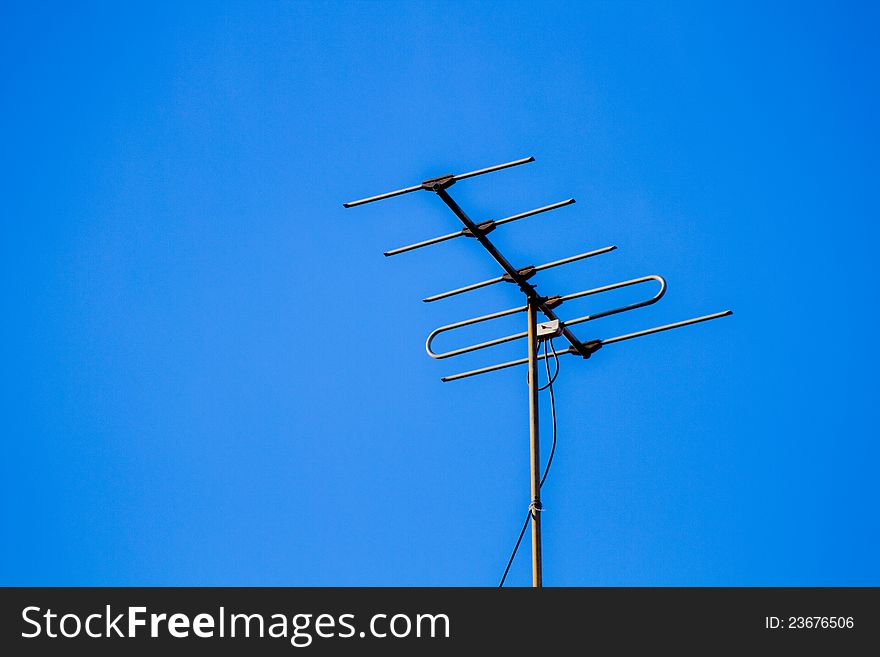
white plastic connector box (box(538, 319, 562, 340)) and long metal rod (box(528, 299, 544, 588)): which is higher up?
white plastic connector box (box(538, 319, 562, 340))

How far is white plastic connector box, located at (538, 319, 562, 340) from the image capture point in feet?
43.0

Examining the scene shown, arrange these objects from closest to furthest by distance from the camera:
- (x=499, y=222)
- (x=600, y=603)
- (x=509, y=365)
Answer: (x=600, y=603) → (x=499, y=222) → (x=509, y=365)

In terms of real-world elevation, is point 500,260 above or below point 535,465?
above

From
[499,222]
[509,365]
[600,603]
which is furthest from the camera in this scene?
[509,365]

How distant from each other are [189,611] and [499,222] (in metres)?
4.59

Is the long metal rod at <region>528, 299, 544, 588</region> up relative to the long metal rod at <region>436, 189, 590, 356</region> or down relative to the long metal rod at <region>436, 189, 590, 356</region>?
down

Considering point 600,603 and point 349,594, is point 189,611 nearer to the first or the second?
point 349,594

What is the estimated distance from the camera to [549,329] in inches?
518

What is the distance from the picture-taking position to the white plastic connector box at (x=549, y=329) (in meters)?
13.1

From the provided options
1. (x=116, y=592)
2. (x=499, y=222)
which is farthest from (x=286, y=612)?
(x=499, y=222)

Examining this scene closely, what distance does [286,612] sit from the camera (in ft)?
31.9

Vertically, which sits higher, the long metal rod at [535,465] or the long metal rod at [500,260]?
the long metal rod at [500,260]

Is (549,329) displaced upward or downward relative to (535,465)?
upward

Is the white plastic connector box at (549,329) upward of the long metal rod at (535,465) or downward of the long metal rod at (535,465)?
upward
